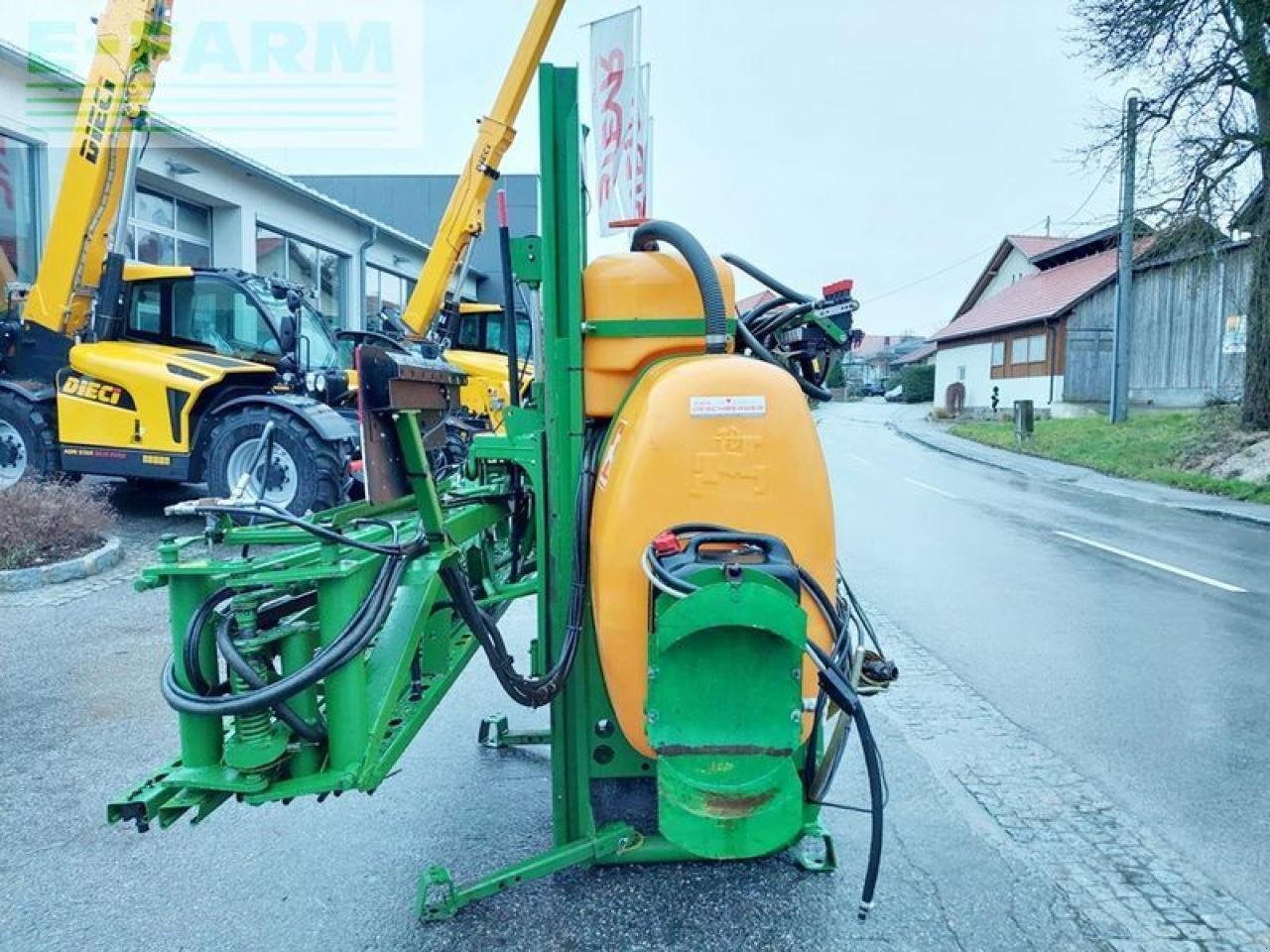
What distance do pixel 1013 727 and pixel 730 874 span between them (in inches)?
85.5

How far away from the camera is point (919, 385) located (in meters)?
54.5

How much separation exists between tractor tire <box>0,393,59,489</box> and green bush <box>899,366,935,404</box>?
5141 centimetres

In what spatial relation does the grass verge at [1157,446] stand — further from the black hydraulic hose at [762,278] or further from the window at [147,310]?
the window at [147,310]

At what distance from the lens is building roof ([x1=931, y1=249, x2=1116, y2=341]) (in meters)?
31.5

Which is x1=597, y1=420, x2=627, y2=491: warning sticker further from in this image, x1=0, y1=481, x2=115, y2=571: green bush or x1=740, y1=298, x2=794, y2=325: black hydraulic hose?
x1=0, y1=481, x2=115, y2=571: green bush

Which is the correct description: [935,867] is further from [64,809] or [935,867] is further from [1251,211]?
[1251,211]

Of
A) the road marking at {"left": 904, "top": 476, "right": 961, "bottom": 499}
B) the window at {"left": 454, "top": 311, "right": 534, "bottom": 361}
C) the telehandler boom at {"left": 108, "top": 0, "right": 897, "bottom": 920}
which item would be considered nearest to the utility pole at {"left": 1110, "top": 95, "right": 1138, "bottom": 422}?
the road marking at {"left": 904, "top": 476, "right": 961, "bottom": 499}

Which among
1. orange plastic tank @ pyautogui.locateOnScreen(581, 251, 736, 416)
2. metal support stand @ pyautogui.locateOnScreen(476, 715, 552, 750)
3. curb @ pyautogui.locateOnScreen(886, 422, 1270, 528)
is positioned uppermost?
orange plastic tank @ pyautogui.locateOnScreen(581, 251, 736, 416)

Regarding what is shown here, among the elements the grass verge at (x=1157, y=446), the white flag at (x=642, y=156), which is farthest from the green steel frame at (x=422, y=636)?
the grass verge at (x=1157, y=446)

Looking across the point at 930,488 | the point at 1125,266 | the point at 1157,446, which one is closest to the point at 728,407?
the point at 930,488

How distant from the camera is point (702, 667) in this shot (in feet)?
7.14

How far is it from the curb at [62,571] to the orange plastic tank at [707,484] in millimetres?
6310

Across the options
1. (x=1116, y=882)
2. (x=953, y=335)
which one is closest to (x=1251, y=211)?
(x=1116, y=882)

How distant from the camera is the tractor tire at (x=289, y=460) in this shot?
26.4ft
